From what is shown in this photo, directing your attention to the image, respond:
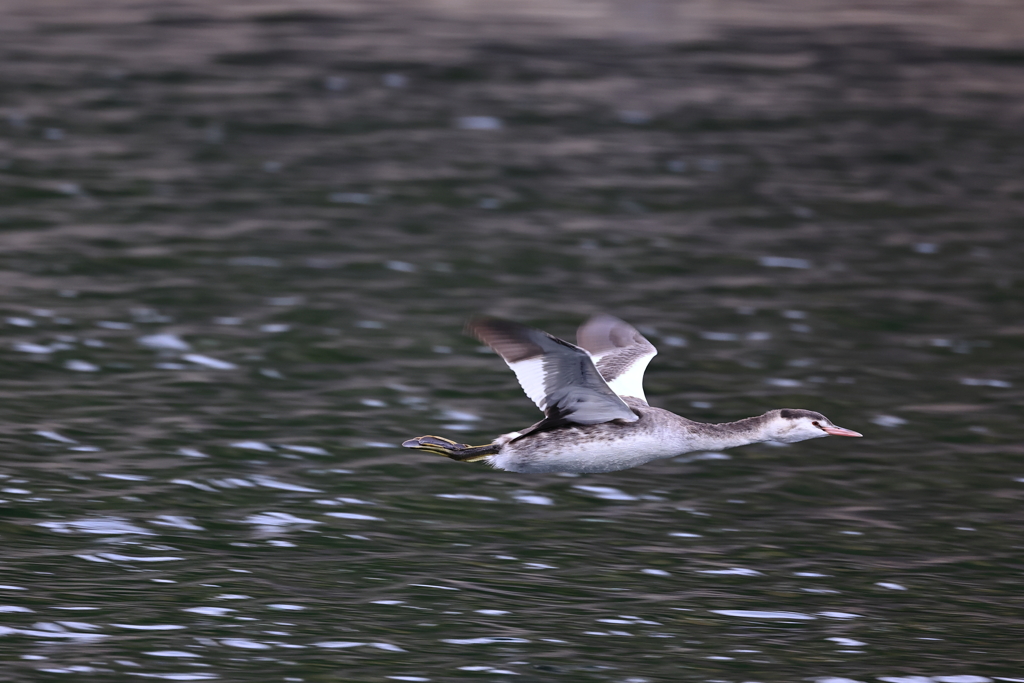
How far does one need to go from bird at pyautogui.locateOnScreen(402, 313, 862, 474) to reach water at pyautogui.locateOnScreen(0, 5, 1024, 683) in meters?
0.96

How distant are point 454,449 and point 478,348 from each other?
5.58 metres

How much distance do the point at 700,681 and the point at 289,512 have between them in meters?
3.61

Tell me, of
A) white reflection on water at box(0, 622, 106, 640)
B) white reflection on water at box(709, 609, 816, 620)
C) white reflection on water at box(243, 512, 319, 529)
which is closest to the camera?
white reflection on water at box(0, 622, 106, 640)

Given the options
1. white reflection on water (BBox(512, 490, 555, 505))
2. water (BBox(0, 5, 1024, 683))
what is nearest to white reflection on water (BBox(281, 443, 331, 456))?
water (BBox(0, 5, 1024, 683))

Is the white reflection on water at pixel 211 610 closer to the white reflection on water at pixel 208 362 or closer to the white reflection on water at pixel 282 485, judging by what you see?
the white reflection on water at pixel 282 485

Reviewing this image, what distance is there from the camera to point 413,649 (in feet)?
30.1

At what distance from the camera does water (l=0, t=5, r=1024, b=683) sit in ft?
32.0

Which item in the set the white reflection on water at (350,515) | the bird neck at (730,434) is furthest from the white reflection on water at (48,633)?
the bird neck at (730,434)

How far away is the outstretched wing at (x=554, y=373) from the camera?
911cm

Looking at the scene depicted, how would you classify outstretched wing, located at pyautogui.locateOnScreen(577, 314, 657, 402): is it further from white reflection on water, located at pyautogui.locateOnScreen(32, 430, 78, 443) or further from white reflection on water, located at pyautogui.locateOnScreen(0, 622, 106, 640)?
white reflection on water, located at pyautogui.locateOnScreen(32, 430, 78, 443)

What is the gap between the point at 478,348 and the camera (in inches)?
619

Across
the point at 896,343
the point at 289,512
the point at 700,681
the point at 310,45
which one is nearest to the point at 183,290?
the point at 289,512

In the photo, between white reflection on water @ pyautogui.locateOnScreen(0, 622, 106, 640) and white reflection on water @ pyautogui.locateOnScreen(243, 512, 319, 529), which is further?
white reflection on water @ pyautogui.locateOnScreen(243, 512, 319, 529)

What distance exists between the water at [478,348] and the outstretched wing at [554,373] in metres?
1.33
